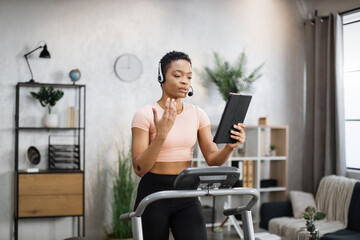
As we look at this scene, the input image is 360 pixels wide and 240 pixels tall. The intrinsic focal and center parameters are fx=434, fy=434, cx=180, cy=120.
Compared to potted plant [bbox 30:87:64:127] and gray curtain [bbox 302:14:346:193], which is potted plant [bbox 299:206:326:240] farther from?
potted plant [bbox 30:87:64:127]

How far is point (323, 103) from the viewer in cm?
520

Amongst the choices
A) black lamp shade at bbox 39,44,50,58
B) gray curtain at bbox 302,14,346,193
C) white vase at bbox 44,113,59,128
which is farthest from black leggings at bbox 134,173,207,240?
gray curtain at bbox 302,14,346,193

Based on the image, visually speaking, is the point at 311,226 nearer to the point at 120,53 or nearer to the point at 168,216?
the point at 168,216

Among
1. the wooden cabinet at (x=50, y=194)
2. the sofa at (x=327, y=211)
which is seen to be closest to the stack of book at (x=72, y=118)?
the wooden cabinet at (x=50, y=194)

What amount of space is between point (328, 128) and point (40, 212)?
3.27 meters

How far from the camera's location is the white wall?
449 cm

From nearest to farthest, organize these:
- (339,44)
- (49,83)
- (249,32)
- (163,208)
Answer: (163,208) < (49,83) < (339,44) < (249,32)

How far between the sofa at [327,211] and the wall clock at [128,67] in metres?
2.05

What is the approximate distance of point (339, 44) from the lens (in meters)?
4.94

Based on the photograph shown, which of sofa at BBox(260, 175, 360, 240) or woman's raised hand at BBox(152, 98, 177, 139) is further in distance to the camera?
sofa at BBox(260, 175, 360, 240)

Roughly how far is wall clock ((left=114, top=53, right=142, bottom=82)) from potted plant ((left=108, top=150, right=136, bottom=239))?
0.85m

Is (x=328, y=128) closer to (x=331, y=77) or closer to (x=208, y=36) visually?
(x=331, y=77)

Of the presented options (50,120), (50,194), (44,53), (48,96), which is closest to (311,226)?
(50,194)

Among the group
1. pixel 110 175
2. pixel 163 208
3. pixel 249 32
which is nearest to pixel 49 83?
pixel 110 175
